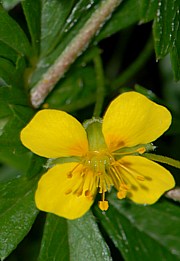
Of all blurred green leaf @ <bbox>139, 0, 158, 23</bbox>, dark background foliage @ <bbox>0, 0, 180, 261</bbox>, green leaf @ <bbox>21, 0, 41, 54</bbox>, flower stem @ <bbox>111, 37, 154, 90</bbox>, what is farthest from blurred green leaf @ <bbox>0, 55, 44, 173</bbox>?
flower stem @ <bbox>111, 37, 154, 90</bbox>

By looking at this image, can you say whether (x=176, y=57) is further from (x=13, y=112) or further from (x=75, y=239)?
(x=75, y=239)

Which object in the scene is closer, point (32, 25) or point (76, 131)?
point (76, 131)

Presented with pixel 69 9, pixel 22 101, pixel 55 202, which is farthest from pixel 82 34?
pixel 55 202

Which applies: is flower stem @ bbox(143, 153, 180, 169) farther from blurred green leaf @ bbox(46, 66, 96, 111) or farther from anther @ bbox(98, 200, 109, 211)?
blurred green leaf @ bbox(46, 66, 96, 111)

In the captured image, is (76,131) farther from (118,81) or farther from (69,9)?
(118,81)

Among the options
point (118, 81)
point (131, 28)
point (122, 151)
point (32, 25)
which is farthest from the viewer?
point (131, 28)

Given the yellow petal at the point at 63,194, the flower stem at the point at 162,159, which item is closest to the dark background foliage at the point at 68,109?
the yellow petal at the point at 63,194
